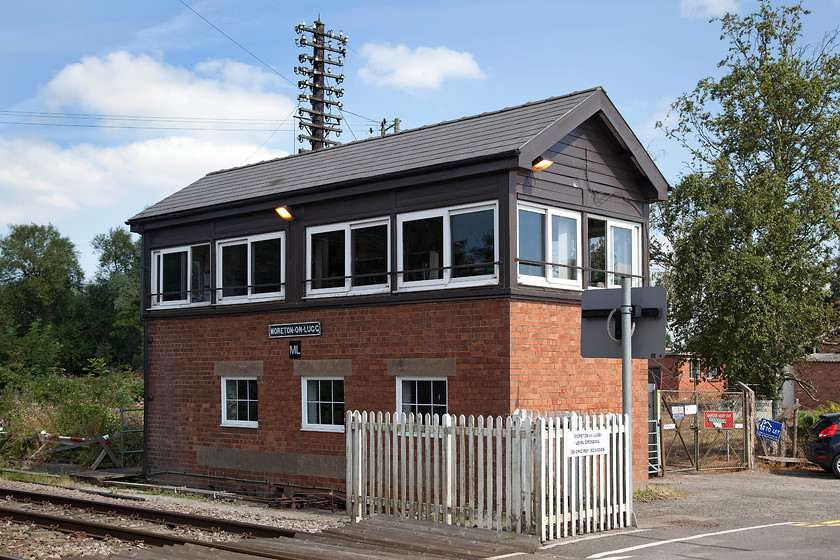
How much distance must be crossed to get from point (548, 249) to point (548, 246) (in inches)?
1.9

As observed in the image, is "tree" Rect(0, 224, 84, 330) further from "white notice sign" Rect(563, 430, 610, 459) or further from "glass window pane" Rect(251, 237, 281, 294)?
"white notice sign" Rect(563, 430, 610, 459)

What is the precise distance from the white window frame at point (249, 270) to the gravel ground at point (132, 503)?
3856 mm

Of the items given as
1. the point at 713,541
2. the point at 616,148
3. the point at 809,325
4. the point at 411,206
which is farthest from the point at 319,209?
the point at 809,325

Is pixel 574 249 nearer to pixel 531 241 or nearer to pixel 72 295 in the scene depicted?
pixel 531 241

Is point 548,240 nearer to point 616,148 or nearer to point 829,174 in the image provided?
point 616,148

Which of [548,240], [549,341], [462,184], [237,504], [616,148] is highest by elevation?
[616,148]

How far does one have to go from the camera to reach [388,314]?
14008mm

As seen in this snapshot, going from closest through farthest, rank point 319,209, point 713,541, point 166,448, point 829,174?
point 713,541 < point 319,209 < point 166,448 < point 829,174

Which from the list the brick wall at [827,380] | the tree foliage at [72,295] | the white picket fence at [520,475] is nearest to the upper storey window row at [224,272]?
the white picket fence at [520,475]

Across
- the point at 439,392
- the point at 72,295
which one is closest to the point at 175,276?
the point at 439,392

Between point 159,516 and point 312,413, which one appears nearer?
point 159,516

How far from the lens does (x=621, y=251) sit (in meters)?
14.8

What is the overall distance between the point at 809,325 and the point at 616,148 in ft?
36.5

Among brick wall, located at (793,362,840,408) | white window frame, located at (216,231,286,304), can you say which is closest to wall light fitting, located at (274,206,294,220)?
white window frame, located at (216,231,286,304)
